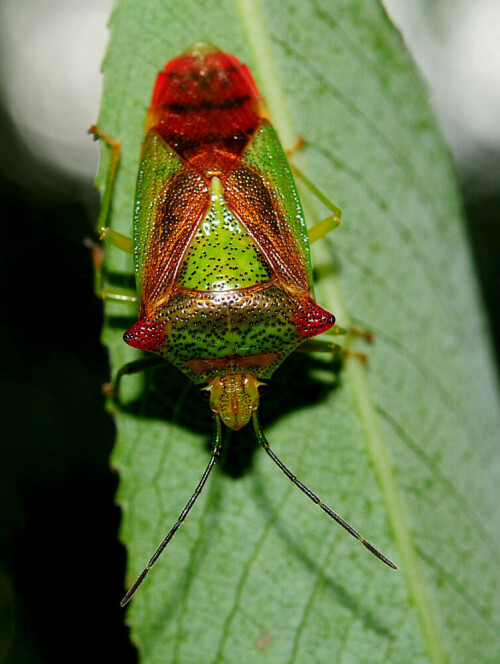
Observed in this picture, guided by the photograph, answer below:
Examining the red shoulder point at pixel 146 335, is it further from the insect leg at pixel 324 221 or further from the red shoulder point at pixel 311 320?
the insect leg at pixel 324 221

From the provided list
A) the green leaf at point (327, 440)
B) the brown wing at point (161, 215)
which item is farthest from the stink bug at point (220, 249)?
the green leaf at point (327, 440)

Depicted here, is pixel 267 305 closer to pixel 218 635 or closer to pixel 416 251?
pixel 416 251

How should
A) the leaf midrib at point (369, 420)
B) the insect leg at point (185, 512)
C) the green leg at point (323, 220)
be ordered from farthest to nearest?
the green leg at point (323, 220) → the leaf midrib at point (369, 420) → the insect leg at point (185, 512)

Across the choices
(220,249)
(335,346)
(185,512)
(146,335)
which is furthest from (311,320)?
(185,512)

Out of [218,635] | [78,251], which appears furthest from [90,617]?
[218,635]

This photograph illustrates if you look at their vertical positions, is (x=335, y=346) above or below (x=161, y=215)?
below

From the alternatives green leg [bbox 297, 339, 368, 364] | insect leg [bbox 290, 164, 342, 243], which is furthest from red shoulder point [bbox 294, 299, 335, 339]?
insect leg [bbox 290, 164, 342, 243]

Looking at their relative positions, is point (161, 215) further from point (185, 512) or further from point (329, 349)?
point (185, 512)

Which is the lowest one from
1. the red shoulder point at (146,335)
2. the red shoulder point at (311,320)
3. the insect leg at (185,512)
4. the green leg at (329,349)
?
the insect leg at (185,512)
